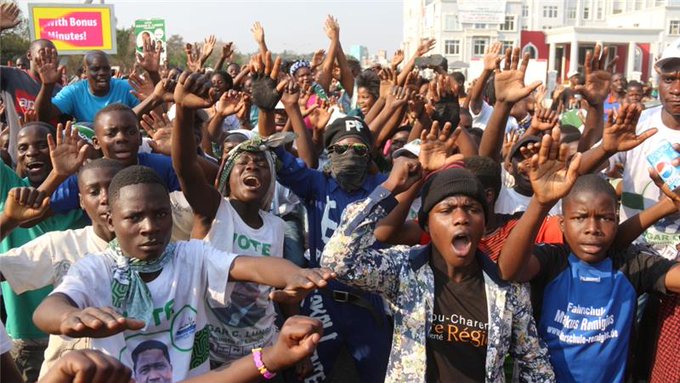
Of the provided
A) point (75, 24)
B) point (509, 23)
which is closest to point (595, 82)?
point (75, 24)

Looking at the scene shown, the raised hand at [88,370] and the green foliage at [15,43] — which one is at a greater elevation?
the green foliage at [15,43]

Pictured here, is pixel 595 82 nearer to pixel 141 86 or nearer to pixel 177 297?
pixel 177 297

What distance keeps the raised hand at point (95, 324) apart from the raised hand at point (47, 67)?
3.77 m

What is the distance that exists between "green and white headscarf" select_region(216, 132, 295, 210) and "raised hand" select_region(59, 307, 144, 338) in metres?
1.63

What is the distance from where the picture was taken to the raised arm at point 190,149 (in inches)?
106

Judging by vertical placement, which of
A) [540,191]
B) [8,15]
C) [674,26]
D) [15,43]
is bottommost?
[540,191]

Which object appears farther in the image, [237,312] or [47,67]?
[47,67]

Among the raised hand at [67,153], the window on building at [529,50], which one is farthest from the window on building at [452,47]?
the raised hand at [67,153]

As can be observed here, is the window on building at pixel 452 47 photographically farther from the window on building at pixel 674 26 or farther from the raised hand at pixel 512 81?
the raised hand at pixel 512 81

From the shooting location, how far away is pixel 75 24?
19016 mm

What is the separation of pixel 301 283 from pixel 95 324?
675 millimetres

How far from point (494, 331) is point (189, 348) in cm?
118

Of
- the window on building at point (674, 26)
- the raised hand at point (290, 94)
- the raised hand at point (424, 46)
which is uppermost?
the window on building at point (674, 26)

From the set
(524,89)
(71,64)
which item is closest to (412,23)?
(71,64)
